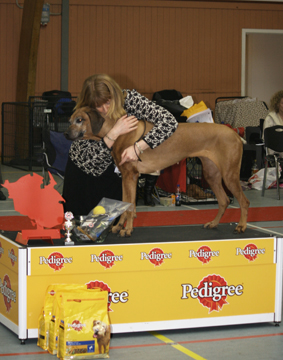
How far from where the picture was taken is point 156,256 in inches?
89.7

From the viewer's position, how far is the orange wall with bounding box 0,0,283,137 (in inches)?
404

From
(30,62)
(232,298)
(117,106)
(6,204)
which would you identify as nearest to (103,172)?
(117,106)

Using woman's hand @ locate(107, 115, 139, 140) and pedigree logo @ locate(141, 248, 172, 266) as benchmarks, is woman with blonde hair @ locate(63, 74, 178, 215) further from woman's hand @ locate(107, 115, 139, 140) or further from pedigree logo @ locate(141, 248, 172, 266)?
pedigree logo @ locate(141, 248, 172, 266)

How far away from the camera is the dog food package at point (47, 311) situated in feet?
6.89

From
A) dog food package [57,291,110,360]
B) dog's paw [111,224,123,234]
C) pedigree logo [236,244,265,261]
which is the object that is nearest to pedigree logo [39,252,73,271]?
dog food package [57,291,110,360]

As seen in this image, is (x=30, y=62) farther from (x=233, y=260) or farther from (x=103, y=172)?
(x=233, y=260)

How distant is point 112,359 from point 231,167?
3.61 feet

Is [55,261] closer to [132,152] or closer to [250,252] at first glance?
[132,152]

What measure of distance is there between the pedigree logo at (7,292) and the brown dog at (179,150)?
22.7 inches

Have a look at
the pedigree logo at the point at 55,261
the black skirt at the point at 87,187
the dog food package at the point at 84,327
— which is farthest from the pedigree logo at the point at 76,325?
the black skirt at the point at 87,187

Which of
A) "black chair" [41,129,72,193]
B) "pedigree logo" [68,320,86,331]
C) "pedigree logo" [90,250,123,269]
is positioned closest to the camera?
"pedigree logo" [68,320,86,331]

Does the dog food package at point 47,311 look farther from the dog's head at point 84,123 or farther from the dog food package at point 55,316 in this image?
the dog's head at point 84,123

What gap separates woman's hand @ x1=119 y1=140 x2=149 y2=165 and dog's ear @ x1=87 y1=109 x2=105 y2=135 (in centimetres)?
17

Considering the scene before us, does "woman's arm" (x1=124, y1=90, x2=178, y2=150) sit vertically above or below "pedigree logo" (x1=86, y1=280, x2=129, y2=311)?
above
